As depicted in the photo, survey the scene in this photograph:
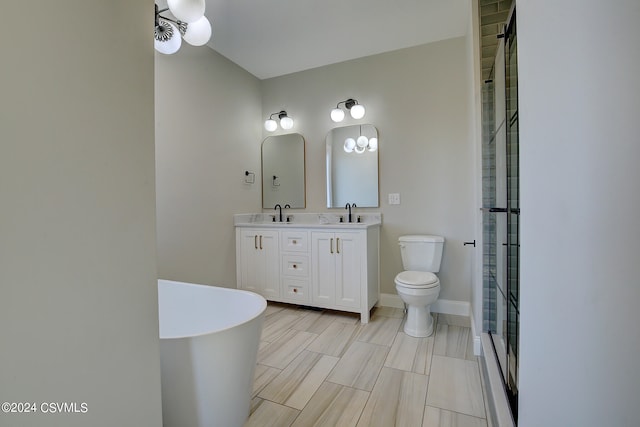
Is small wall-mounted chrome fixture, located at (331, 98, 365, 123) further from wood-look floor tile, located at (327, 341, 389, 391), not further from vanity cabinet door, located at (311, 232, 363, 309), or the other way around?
wood-look floor tile, located at (327, 341, 389, 391)

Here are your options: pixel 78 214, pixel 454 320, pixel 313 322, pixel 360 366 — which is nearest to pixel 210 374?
pixel 78 214

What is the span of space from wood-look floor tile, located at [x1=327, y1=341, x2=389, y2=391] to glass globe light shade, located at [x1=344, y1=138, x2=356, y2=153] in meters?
1.97

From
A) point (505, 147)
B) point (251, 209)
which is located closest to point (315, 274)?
point (251, 209)

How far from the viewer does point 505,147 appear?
1493mm

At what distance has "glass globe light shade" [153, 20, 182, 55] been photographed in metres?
1.75

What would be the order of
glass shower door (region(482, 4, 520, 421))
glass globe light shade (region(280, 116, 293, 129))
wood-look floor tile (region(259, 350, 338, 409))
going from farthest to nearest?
glass globe light shade (region(280, 116, 293, 129)), wood-look floor tile (region(259, 350, 338, 409)), glass shower door (region(482, 4, 520, 421))

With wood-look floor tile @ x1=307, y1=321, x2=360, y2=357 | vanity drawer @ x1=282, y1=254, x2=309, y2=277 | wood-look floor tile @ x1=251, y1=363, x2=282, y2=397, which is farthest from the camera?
vanity drawer @ x1=282, y1=254, x2=309, y2=277

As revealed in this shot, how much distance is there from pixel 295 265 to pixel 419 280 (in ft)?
3.94

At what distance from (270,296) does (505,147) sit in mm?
2447

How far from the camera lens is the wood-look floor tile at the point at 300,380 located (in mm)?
1525

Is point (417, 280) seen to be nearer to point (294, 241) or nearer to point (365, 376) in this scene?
point (365, 376)

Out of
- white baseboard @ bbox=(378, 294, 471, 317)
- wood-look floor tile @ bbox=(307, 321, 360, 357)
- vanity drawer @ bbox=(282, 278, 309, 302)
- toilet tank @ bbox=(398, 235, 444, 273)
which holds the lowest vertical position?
wood-look floor tile @ bbox=(307, 321, 360, 357)

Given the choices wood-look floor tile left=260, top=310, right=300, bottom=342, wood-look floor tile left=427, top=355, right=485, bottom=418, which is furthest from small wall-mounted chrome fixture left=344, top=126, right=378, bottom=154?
→ wood-look floor tile left=427, top=355, right=485, bottom=418

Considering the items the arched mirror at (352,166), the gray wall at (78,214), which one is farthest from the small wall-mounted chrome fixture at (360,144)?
the gray wall at (78,214)
